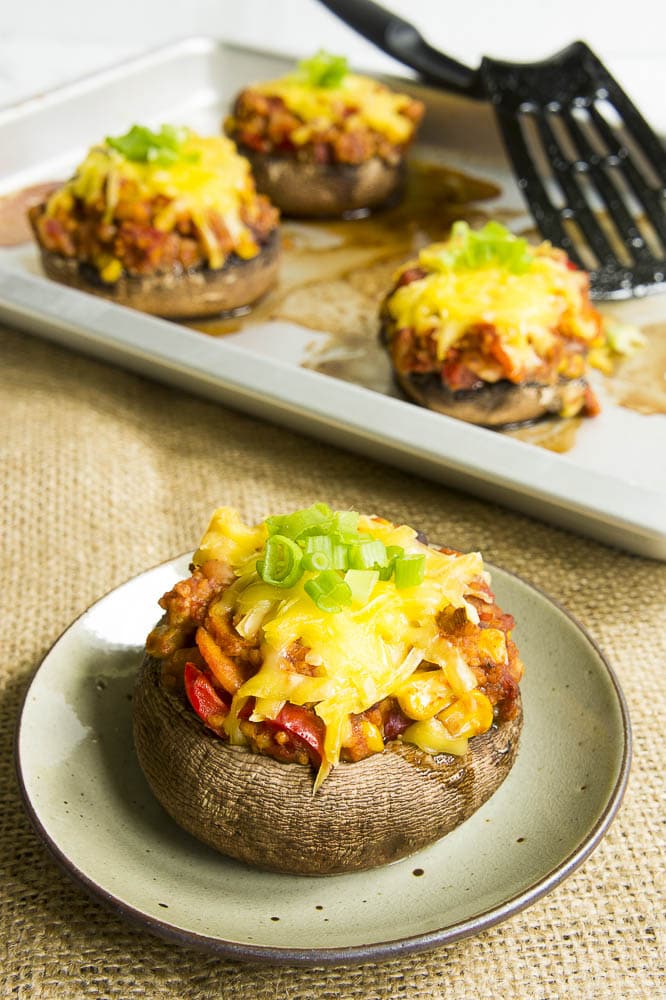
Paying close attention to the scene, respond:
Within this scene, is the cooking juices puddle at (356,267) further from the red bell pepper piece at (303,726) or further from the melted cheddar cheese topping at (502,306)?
the red bell pepper piece at (303,726)

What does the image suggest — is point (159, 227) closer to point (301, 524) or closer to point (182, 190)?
point (182, 190)

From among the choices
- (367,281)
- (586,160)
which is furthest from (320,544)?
(586,160)

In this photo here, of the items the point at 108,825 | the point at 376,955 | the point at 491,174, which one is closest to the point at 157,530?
the point at 108,825

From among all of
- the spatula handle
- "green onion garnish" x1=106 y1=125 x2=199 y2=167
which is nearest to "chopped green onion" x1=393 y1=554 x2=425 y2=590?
"green onion garnish" x1=106 y1=125 x2=199 y2=167

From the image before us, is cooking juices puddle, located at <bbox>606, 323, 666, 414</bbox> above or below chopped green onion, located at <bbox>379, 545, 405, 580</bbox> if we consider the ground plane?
below

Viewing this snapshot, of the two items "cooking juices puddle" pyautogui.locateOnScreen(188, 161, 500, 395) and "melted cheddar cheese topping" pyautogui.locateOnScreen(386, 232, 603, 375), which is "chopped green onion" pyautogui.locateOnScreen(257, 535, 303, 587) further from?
"cooking juices puddle" pyautogui.locateOnScreen(188, 161, 500, 395)

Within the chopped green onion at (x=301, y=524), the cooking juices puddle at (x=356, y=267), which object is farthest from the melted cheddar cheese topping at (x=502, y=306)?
the chopped green onion at (x=301, y=524)
